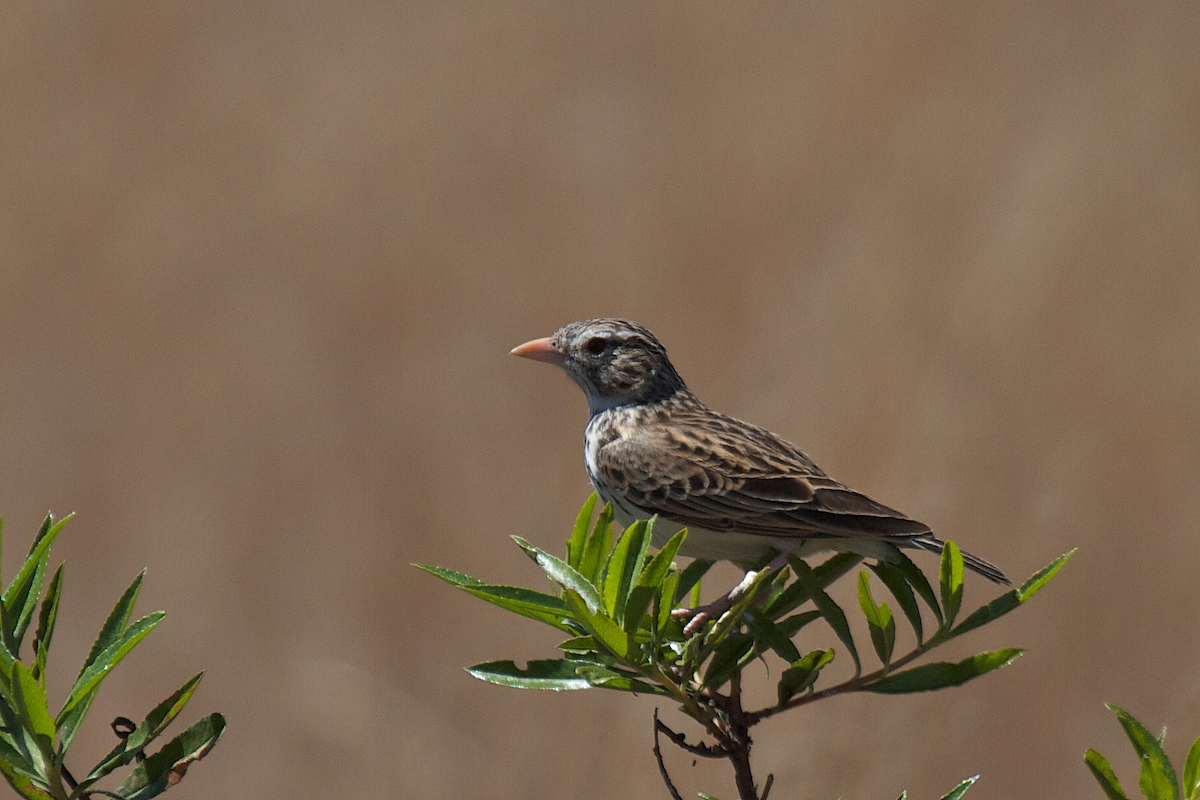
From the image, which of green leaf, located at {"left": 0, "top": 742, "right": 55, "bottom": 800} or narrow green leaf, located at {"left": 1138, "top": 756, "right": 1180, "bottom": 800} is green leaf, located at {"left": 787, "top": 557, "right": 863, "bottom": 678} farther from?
green leaf, located at {"left": 0, "top": 742, "right": 55, "bottom": 800}

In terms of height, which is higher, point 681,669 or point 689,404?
point 689,404

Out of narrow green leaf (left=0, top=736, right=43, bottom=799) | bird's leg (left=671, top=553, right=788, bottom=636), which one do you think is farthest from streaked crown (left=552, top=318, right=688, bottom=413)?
narrow green leaf (left=0, top=736, right=43, bottom=799)

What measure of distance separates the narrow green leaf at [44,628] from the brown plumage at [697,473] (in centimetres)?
183

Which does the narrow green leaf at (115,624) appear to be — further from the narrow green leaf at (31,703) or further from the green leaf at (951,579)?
the green leaf at (951,579)

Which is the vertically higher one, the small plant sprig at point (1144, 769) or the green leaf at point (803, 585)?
the green leaf at point (803, 585)

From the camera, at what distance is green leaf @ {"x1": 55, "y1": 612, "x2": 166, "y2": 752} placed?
1636mm

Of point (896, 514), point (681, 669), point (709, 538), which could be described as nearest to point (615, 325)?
point (709, 538)

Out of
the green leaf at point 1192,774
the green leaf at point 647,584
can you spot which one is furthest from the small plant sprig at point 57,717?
the green leaf at point 1192,774

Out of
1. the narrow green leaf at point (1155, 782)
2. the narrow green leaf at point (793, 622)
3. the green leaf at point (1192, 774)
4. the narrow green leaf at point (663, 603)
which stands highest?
the narrow green leaf at point (663, 603)

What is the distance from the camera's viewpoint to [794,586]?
7.43 ft

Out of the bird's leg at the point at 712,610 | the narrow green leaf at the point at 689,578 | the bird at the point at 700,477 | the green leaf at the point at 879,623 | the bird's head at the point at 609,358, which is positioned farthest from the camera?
the bird's head at the point at 609,358

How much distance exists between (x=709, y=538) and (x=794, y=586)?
106cm

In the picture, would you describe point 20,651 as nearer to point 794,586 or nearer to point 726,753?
point 726,753

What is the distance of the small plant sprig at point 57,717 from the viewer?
1.59 metres
